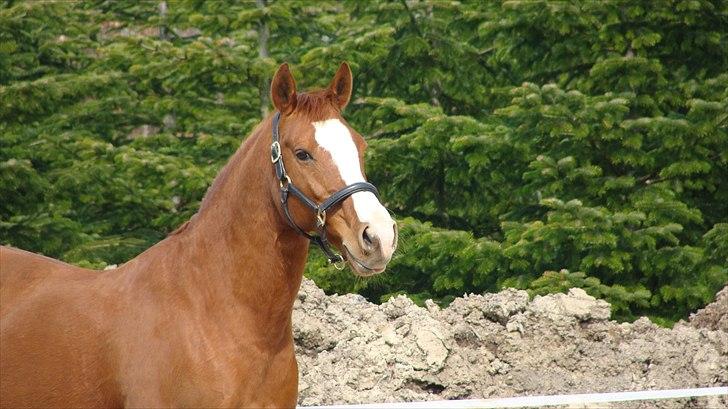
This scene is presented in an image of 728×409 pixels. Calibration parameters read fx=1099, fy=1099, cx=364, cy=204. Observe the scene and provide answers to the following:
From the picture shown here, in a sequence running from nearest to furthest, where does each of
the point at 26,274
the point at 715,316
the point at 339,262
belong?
the point at 339,262 < the point at 26,274 < the point at 715,316

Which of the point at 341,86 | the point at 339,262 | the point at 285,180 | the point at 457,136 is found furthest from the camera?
the point at 457,136

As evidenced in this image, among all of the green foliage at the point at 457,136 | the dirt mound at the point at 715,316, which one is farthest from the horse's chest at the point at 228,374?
the green foliage at the point at 457,136

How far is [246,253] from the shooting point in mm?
3756

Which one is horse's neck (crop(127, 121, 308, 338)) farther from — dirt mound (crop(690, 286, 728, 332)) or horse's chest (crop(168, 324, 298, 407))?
dirt mound (crop(690, 286, 728, 332))

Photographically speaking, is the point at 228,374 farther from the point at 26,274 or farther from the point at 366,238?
the point at 26,274

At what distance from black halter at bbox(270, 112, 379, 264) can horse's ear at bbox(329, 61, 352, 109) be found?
0.22 metres

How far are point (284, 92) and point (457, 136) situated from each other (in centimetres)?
632

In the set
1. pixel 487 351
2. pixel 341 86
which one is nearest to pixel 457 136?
pixel 487 351

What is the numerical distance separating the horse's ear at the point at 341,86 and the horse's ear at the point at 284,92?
0.15 metres

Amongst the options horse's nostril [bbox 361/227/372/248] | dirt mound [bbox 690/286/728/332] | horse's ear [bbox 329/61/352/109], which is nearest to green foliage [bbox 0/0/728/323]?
dirt mound [bbox 690/286/728/332]

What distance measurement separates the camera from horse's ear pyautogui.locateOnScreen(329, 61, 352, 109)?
12.7 feet

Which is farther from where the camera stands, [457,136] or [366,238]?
[457,136]

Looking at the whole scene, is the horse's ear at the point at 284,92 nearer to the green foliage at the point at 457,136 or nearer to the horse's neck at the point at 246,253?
the horse's neck at the point at 246,253

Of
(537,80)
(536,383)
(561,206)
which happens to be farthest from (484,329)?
(537,80)
